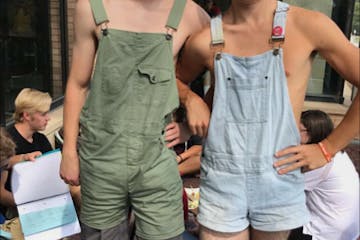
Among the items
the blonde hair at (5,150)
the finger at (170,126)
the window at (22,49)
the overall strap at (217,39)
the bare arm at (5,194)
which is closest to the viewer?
the overall strap at (217,39)

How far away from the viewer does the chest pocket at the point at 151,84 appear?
150 centimetres

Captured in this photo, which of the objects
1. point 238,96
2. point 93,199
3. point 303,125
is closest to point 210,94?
point 238,96

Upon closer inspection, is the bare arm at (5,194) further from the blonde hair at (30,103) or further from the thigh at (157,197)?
the thigh at (157,197)

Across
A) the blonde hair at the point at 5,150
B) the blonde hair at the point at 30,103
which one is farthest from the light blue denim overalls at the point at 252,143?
the blonde hair at the point at 30,103

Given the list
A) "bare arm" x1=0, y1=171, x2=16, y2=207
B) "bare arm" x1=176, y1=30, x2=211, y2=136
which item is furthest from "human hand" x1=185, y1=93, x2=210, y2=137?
"bare arm" x1=0, y1=171, x2=16, y2=207

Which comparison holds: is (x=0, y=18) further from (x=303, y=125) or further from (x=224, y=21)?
(x=224, y=21)

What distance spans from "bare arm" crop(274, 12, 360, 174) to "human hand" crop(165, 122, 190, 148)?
0.35 m

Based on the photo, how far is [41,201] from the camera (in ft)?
8.22

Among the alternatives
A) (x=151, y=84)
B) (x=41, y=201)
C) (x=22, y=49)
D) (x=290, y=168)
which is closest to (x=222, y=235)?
(x=290, y=168)

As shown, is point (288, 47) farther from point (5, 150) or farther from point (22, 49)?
point (22, 49)

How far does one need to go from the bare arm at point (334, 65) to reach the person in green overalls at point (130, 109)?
37 centimetres

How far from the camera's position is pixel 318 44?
4.66 ft

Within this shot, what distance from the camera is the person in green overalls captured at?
4.94 ft

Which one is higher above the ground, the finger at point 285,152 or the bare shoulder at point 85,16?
the bare shoulder at point 85,16
